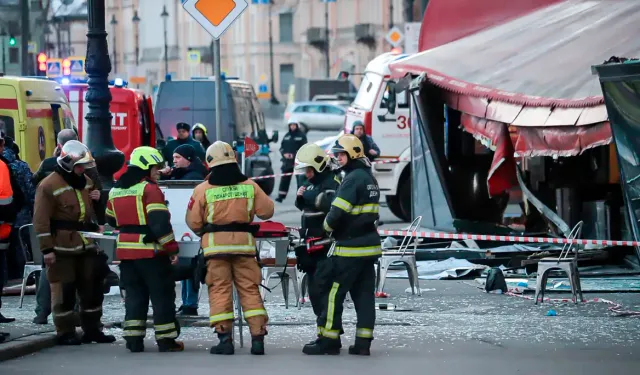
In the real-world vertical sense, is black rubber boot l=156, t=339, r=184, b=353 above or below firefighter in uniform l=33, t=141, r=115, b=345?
below

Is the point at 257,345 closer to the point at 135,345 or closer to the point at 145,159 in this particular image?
the point at 135,345

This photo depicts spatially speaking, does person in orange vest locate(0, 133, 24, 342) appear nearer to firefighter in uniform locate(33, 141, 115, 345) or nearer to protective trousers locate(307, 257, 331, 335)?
firefighter in uniform locate(33, 141, 115, 345)

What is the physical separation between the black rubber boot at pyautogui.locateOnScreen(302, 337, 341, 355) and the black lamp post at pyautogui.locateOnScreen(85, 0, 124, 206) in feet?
16.2

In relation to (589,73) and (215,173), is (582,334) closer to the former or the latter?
(215,173)

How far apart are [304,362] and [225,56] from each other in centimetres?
7839

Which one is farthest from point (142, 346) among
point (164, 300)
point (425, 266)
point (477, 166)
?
point (477, 166)

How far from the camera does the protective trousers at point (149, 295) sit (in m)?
10.8

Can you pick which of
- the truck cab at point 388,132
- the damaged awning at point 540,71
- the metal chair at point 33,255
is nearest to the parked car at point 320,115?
the truck cab at point 388,132

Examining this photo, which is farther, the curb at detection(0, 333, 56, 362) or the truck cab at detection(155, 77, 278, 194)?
the truck cab at detection(155, 77, 278, 194)

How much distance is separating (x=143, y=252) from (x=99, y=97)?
5.06 metres

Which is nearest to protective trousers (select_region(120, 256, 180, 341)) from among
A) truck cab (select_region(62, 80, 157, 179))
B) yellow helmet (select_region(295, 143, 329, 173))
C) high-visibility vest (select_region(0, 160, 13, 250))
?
yellow helmet (select_region(295, 143, 329, 173))

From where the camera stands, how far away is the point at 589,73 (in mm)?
16109

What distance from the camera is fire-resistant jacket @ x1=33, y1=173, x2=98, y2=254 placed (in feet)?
36.3

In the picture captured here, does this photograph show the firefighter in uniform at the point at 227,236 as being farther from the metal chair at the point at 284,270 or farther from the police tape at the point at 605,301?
the police tape at the point at 605,301
